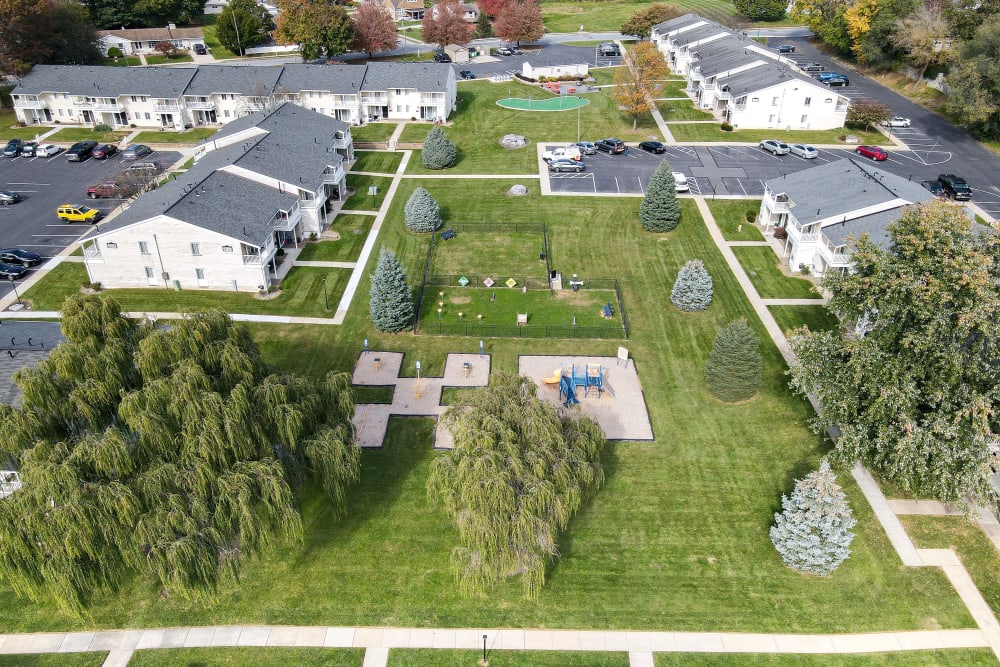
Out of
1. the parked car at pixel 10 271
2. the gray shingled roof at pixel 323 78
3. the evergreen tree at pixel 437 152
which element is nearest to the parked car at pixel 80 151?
the gray shingled roof at pixel 323 78

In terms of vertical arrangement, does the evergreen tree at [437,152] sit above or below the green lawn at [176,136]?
above

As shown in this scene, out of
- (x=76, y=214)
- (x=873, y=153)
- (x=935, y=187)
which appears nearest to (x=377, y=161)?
(x=76, y=214)

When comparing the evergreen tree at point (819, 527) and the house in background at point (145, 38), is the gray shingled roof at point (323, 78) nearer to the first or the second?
the house in background at point (145, 38)

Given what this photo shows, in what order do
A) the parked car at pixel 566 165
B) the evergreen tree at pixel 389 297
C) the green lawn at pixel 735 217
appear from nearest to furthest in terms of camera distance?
the evergreen tree at pixel 389 297 → the green lawn at pixel 735 217 → the parked car at pixel 566 165

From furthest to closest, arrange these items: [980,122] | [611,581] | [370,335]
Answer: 1. [980,122]
2. [370,335]
3. [611,581]

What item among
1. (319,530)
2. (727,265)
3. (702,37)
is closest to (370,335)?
(319,530)

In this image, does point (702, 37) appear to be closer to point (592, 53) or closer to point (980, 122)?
point (592, 53)

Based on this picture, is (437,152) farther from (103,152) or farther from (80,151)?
(80,151)
